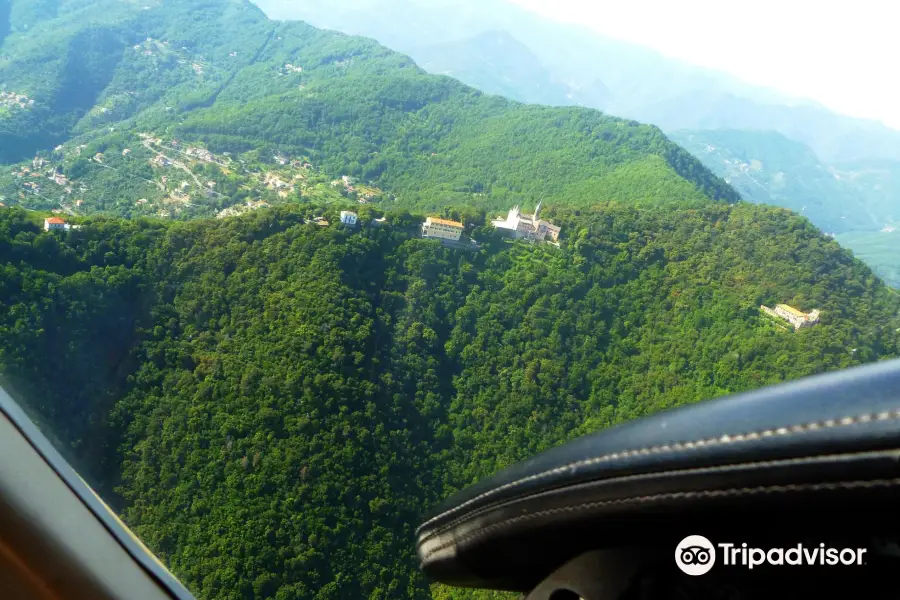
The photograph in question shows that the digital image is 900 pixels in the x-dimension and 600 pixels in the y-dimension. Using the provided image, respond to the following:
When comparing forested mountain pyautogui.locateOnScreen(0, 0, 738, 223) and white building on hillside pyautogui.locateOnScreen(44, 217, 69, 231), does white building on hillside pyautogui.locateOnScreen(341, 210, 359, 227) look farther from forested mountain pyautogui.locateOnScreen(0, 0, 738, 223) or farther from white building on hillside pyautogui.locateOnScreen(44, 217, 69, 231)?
forested mountain pyautogui.locateOnScreen(0, 0, 738, 223)

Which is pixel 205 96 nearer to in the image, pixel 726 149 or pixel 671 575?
pixel 671 575

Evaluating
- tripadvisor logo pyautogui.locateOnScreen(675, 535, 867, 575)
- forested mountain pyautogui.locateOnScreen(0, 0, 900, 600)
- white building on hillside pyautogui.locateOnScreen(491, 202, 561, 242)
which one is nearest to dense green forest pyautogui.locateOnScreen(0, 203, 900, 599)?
forested mountain pyautogui.locateOnScreen(0, 0, 900, 600)

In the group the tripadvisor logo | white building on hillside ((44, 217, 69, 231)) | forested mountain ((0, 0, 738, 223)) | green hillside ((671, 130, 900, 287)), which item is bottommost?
green hillside ((671, 130, 900, 287))

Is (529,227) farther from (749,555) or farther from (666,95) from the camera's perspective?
(666,95)

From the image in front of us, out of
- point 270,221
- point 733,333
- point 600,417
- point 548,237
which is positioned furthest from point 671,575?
point 548,237

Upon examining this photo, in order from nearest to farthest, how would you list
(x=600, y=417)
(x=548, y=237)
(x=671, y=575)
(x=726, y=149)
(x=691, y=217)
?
1. (x=671, y=575)
2. (x=600, y=417)
3. (x=548, y=237)
4. (x=691, y=217)
5. (x=726, y=149)

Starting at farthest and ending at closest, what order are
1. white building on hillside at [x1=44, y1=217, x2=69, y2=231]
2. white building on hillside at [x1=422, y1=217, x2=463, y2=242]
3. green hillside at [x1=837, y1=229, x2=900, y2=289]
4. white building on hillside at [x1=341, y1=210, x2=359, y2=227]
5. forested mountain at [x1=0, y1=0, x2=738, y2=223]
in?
1. green hillside at [x1=837, y1=229, x2=900, y2=289]
2. forested mountain at [x1=0, y1=0, x2=738, y2=223]
3. white building on hillside at [x1=422, y1=217, x2=463, y2=242]
4. white building on hillside at [x1=341, y1=210, x2=359, y2=227]
5. white building on hillside at [x1=44, y1=217, x2=69, y2=231]

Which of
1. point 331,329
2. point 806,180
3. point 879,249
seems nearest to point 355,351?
point 331,329
